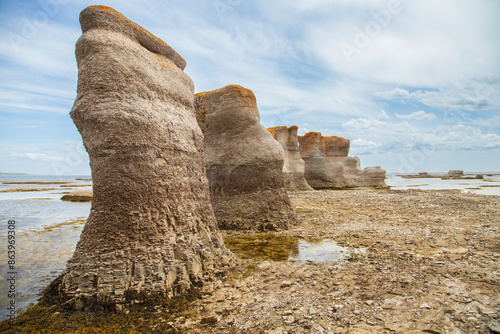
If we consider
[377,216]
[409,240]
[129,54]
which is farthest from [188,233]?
[377,216]

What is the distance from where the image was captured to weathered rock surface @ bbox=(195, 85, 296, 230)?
8.38m

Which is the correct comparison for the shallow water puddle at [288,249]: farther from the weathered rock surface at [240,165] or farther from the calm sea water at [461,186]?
the calm sea water at [461,186]

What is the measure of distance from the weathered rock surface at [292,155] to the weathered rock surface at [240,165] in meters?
12.9

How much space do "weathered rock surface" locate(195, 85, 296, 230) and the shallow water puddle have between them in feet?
3.31

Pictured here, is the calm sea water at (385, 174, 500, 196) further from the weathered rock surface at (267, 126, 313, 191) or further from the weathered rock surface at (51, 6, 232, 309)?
the weathered rock surface at (51, 6, 232, 309)

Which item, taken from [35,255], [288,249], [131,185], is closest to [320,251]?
[288,249]

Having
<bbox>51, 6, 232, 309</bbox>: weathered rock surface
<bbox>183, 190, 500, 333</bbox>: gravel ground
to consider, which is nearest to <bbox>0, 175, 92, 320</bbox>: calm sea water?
<bbox>51, 6, 232, 309</bbox>: weathered rock surface

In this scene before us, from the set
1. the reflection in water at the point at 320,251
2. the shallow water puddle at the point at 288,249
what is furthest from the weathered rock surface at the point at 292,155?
the reflection in water at the point at 320,251

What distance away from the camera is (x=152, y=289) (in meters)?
3.71

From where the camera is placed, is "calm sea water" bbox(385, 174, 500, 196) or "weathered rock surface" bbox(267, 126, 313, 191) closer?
"weathered rock surface" bbox(267, 126, 313, 191)

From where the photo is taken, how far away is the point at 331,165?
1023 inches

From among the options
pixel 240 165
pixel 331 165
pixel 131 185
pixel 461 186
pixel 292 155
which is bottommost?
pixel 461 186

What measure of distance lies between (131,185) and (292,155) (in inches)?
761

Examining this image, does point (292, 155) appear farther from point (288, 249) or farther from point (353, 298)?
point (353, 298)
